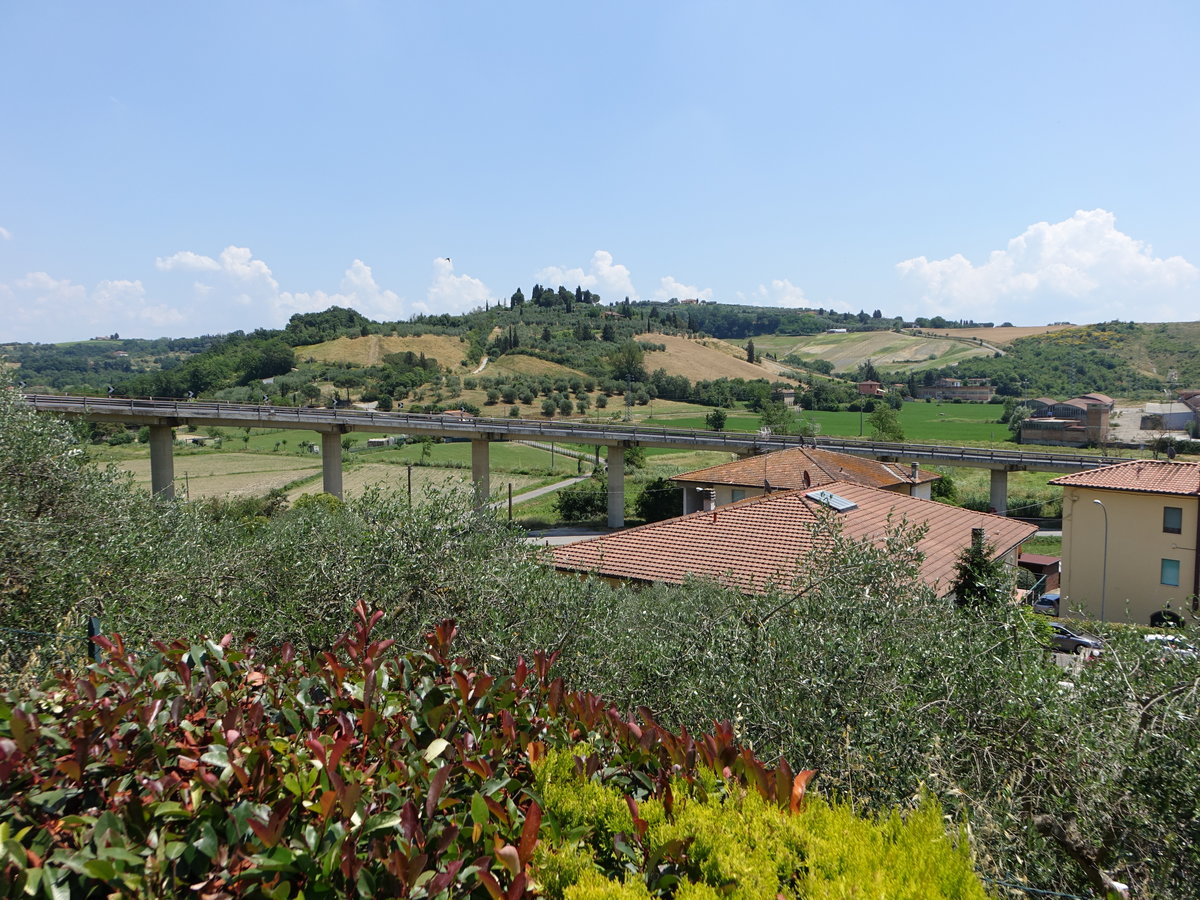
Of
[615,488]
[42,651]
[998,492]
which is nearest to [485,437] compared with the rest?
[615,488]

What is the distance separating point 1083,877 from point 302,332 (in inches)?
5818

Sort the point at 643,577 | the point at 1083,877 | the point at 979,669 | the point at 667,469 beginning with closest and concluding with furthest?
1. the point at 1083,877
2. the point at 979,669
3. the point at 643,577
4. the point at 667,469

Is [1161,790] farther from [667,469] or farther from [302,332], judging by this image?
[302,332]

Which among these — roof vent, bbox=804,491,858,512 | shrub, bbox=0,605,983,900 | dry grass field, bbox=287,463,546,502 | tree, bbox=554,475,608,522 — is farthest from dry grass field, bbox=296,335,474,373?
shrub, bbox=0,605,983,900

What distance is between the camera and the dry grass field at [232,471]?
5520 cm

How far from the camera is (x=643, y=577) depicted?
18375mm

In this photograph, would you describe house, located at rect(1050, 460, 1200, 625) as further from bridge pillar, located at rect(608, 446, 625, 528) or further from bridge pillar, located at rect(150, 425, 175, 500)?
bridge pillar, located at rect(150, 425, 175, 500)

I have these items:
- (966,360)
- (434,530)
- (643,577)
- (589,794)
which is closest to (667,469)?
(643,577)

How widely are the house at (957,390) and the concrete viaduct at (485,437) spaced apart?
281 ft

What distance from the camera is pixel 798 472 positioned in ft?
106

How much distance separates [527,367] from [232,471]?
204ft

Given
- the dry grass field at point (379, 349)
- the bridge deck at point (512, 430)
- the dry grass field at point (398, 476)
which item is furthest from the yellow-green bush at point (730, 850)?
the dry grass field at point (379, 349)

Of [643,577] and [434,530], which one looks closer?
[434,530]

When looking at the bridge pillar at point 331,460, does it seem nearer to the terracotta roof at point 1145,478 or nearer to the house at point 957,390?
the terracotta roof at point 1145,478
